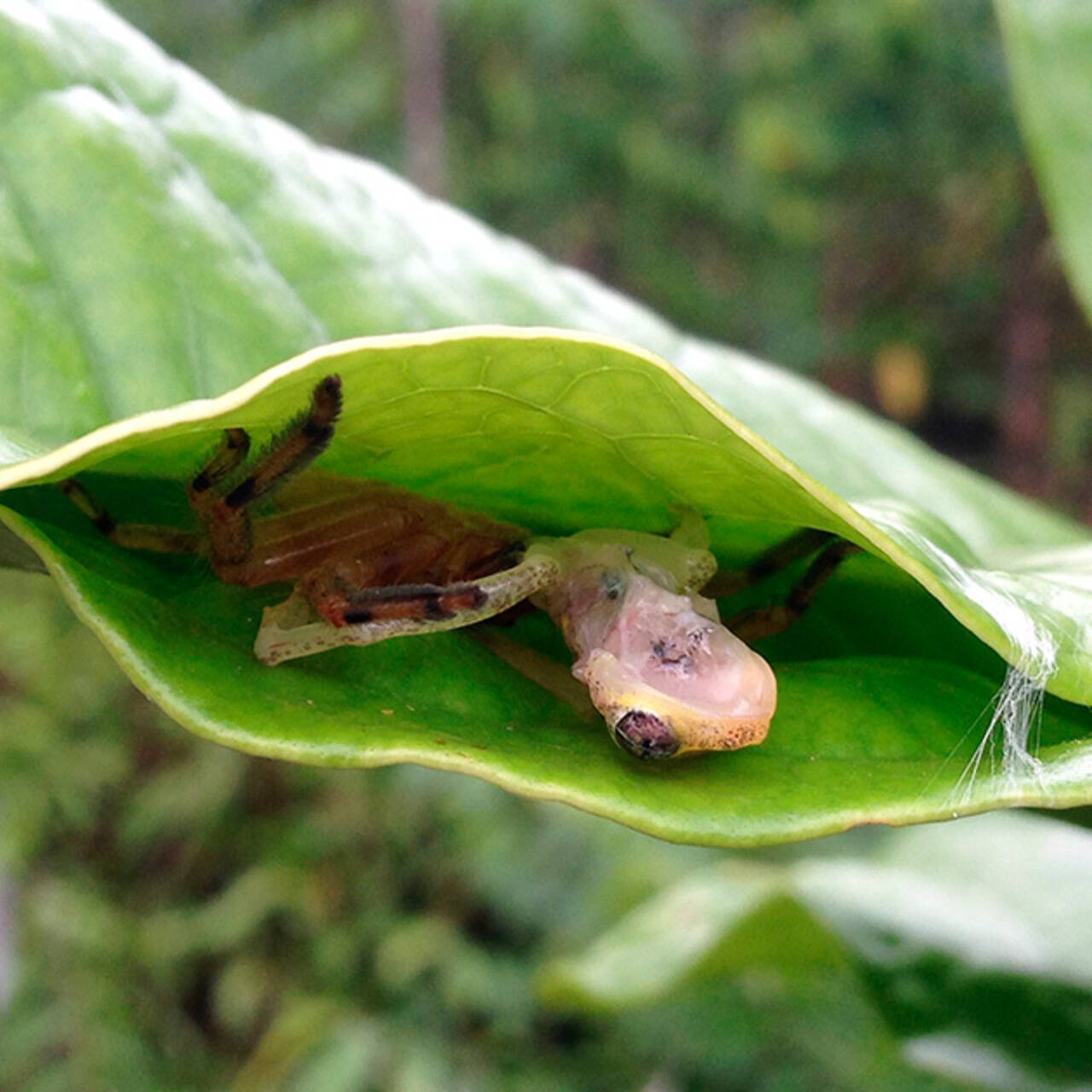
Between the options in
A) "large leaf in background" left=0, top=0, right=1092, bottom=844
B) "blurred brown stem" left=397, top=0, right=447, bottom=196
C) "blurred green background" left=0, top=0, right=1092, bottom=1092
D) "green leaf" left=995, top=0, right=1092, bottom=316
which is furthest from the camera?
"blurred brown stem" left=397, top=0, right=447, bottom=196

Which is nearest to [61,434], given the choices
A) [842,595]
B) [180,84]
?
[180,84]

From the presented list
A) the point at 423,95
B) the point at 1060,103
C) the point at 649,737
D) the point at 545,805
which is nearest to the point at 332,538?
the point at 649,737

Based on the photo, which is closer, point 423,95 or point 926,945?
point 926,945

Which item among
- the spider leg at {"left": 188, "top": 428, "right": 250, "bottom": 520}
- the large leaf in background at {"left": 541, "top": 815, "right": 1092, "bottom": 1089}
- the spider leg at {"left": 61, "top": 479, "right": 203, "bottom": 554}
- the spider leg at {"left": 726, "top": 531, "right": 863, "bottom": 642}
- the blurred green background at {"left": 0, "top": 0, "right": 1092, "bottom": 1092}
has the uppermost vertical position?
the spider leg at {"left": 188, "top": 428, "right": 250, "bottom": 520}

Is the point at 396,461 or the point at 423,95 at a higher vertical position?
the point at 396,461

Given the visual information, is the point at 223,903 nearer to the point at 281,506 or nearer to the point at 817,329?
the point at 281,506

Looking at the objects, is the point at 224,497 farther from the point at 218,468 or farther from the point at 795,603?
the point at 795,603

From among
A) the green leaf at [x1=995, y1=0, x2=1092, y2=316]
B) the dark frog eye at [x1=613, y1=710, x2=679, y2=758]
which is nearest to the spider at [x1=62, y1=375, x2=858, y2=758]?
the dark frog eye at [x1=613, y1=710, x2=679, y2=758]

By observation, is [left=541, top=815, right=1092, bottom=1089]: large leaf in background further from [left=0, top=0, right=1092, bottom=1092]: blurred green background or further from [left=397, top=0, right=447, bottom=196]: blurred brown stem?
[left=397, top=0, right=447, bottom=196]: blurred brown stem
